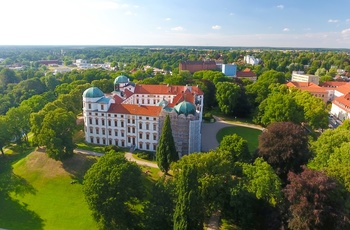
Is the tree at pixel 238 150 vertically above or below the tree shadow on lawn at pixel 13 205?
above

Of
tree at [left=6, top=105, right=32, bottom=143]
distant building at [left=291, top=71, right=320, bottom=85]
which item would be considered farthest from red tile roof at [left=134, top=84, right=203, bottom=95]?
distant building at [left=291, top=71, right=320, bottom=85]

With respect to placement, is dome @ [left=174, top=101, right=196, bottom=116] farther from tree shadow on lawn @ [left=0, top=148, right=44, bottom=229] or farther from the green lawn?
tree shadow on lawn @ [left=0, top=148, right=44, bottom=229]

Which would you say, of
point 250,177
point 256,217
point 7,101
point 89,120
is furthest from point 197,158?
point 7,101

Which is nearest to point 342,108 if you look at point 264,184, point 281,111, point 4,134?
point 281,111

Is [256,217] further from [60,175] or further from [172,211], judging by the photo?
[60,175]

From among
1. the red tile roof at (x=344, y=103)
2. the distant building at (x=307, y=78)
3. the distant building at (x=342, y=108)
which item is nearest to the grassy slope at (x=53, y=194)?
the distant building at (x=342, y=108)

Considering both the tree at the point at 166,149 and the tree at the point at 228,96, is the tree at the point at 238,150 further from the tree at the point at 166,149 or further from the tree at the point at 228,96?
the tree at the point at 228,96

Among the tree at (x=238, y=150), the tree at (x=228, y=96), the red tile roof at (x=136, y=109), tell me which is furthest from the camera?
the tree at (x=228, y=96)
